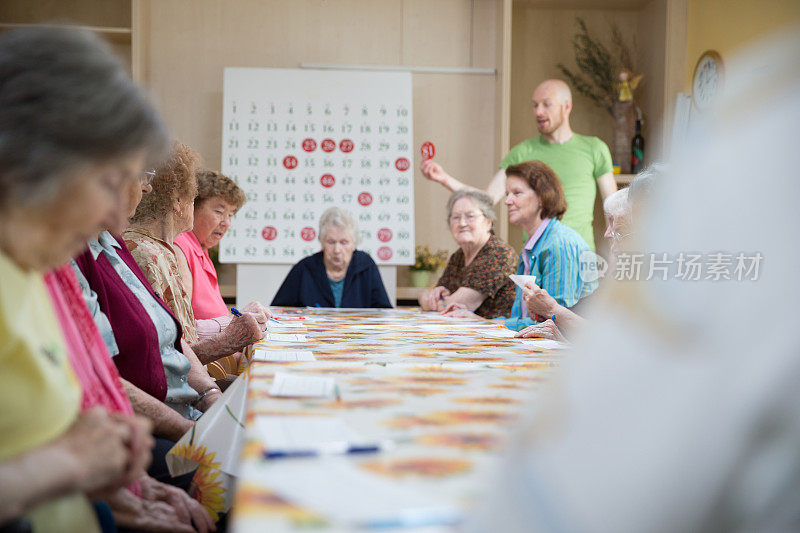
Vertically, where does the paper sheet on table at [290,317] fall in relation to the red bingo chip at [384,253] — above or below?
below

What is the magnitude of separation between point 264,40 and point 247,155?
0.84 metres

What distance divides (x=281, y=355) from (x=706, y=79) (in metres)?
3.65

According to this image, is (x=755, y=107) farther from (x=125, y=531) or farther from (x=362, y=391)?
(x=125, y=531)

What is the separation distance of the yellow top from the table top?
20cm

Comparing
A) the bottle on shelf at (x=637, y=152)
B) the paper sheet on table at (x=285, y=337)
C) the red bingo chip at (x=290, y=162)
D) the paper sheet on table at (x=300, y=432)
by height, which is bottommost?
the paper sheet on table at (x=285, y=337)

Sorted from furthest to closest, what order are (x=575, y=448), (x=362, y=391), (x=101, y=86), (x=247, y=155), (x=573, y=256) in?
(x=247, y=155) → (x=573, y=256) → (x=362, y=391) → (x=101, y=86) → (x=575, y=448)

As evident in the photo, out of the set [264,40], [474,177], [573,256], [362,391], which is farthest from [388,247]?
[362,391]

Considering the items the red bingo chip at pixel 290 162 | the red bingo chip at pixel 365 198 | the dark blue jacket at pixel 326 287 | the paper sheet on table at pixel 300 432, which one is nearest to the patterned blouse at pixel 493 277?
the dark blue jacket at pixel 326 287

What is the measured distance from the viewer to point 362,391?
3.92 feet

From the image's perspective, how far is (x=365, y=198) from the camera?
4879 mm

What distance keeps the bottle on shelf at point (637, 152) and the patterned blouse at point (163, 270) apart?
3.47 m

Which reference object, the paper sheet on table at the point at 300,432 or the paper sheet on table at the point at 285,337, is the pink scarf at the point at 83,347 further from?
the paper sheet on table at the point at 285,337

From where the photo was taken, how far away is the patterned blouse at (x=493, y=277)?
3295 mm

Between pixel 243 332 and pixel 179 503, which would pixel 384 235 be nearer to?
Answer: pixel 243 332
